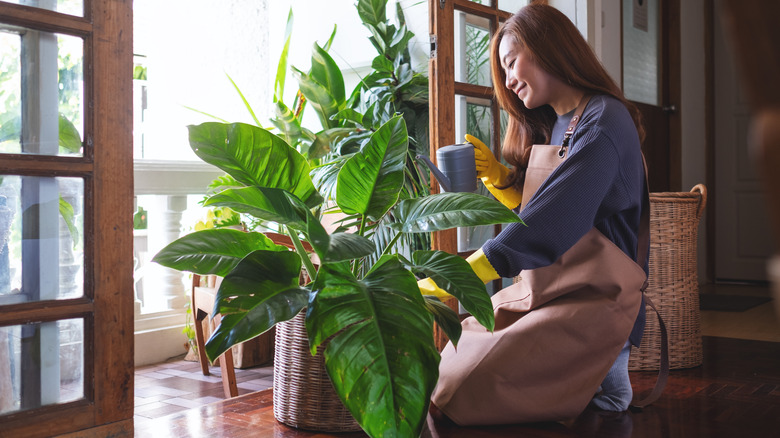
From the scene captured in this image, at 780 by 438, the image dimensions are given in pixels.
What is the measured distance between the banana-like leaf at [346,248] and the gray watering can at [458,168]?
0.67 m

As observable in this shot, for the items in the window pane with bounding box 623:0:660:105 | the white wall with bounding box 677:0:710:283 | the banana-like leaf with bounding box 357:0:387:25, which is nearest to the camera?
the banana-like leaf with bounding box 357:0:387:25

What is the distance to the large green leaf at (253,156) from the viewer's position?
5.02 feet

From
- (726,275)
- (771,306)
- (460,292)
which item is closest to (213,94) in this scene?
(460,292)

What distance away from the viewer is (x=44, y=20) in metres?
1.53

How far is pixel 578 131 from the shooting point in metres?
1.88

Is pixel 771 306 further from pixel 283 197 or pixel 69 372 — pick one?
pixel 69 372

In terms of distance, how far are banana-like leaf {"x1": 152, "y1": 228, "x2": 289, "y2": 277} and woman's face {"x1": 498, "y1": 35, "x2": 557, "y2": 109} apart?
85 cm

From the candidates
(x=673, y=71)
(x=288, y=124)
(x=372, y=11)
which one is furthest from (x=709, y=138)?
(x=288, y=124)

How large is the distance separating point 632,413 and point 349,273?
3.26 feet

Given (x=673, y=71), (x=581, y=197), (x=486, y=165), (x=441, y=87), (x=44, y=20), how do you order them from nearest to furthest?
(x=44, y=20) → (x=581, y=197) → (x=486, y=165) → (x=441, y=87) → (x=673, y=71)

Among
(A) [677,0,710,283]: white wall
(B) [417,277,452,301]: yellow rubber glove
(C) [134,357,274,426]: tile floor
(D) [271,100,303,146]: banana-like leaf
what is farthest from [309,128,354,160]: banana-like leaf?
(A) [677,0,710,283]: white wall

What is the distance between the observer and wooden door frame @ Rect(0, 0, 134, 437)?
62.0 inches

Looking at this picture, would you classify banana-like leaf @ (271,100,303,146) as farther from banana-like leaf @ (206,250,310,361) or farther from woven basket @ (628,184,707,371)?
banana-like leaf @ (206,250,310,361)

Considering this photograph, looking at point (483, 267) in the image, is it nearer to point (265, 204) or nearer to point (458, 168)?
point (458, 168)
